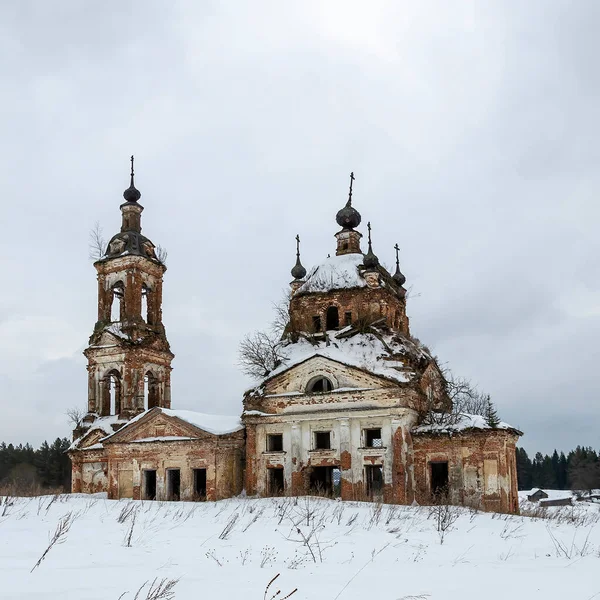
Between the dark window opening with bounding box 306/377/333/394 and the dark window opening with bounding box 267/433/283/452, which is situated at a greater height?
the dark window opening with bounding box 306/377/333/394

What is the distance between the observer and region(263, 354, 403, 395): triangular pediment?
24.8m

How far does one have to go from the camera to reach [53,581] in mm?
4926

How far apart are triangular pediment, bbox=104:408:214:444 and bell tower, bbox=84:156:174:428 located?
9.53 feet

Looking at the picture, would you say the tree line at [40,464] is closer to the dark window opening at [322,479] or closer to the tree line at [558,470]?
the dark window opening at [322,479]

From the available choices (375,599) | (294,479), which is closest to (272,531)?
(375,599)

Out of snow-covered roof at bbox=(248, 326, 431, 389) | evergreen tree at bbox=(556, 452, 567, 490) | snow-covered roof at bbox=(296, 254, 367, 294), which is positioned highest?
snow-covered roof at bbox=(296, 254, 367, 294)

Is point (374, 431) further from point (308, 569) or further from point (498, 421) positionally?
point (308, 569)

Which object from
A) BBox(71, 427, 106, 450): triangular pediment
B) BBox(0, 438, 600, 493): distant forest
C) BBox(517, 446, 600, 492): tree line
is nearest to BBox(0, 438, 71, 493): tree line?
BBox(0, 438, 600, 493): distant forest

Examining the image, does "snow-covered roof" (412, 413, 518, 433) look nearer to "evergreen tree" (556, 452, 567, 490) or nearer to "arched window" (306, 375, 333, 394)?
"arched window" (306, 375, 333, 394)

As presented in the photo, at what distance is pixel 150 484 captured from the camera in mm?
27547

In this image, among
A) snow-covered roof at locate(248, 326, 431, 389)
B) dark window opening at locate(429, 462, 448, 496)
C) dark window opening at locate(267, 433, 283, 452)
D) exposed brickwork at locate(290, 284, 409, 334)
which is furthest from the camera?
exposed brickwork at locate(290, 284, 409, 334)

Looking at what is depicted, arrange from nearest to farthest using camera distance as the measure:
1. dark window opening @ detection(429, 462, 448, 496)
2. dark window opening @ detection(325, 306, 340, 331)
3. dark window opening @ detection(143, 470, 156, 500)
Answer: dark window opening @ detection(429, 462, 448, 496)
dark window opening @ detection(143, 470, 156, 500)
dark window opening @ detection(325, 306, 340, 331)

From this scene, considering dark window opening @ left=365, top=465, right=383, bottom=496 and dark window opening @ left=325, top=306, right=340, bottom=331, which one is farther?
dark window opening @ left=325, top=306, right=340, bottom=331

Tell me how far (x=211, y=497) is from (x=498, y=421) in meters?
10.5
